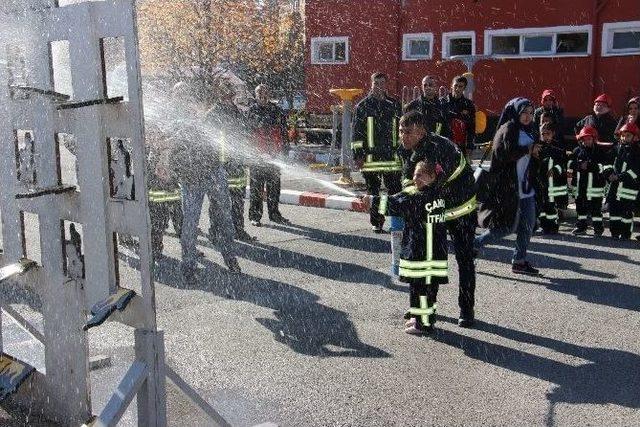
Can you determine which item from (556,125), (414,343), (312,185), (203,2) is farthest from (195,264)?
(203,2)

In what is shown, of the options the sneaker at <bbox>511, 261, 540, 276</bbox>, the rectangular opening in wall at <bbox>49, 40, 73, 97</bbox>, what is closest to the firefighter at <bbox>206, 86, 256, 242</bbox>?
the sneaker at <bbox>511, 261, 540, 276</bbox>

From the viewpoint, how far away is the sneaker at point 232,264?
7879 millimetres

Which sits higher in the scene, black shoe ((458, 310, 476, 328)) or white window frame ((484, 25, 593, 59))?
white window frame ((484, 25, 593, 59))

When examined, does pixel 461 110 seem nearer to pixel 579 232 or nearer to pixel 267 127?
pixel 579 232

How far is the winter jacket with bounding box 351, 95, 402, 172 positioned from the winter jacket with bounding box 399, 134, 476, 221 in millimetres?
3615

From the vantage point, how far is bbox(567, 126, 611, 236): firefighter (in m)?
9.83

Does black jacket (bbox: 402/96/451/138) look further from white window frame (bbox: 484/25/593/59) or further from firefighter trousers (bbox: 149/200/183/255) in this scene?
white window frame (bbox: 484/25/593/59)

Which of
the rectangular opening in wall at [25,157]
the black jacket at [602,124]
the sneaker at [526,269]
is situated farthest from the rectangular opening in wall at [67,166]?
the black jacket at [602,124]

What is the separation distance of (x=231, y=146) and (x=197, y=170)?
1.61 m

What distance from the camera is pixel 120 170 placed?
313cm

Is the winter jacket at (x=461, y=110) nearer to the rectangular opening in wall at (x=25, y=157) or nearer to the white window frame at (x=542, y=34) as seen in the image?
the white window frame at (x=542, y=34)

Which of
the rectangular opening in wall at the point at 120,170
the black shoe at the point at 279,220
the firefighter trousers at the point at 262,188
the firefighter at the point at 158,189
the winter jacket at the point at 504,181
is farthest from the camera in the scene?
the black shoe at the point at 279,220

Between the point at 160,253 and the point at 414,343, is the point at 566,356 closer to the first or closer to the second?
the point at 414,343

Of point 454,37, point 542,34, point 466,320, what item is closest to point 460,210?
point 466,320
